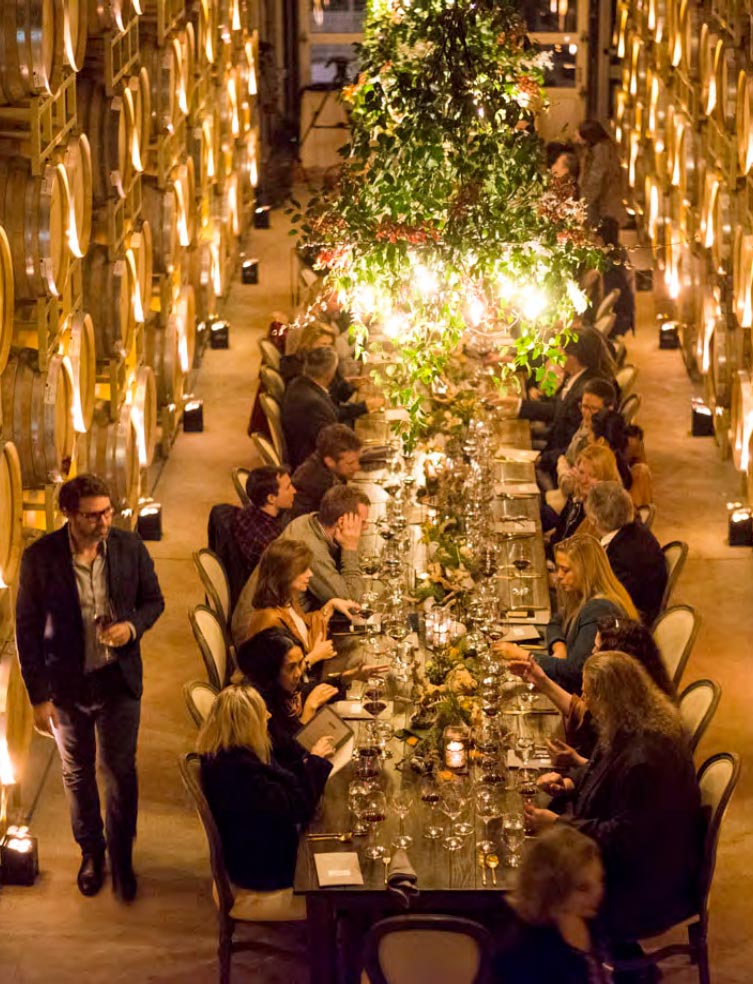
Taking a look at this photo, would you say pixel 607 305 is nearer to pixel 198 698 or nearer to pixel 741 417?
pixel 741 417

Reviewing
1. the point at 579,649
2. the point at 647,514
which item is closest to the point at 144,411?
the point at 647,514

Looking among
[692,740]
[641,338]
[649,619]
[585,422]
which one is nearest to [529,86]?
[585,422]

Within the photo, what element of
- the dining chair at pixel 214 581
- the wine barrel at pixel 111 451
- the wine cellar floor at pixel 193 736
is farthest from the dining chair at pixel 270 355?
the dining chair at pixel 214 581

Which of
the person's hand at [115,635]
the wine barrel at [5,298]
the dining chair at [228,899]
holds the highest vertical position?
the wine barrel at [5,298]

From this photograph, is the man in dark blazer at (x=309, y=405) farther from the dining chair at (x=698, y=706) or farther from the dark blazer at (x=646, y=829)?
the dark blazer at (x=646, y=829)

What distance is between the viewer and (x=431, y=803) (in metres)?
6.16

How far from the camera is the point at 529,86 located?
8.99m

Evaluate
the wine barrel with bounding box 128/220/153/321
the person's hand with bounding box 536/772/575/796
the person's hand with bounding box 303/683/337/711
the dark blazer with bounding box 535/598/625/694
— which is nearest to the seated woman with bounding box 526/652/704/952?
the person's hand with bounding box 536/772/575/796

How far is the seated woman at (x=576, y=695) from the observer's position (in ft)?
21.0

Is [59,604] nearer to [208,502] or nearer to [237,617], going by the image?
[237,617]

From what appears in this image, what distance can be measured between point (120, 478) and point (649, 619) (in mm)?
2738

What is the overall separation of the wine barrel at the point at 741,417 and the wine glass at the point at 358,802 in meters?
4.34

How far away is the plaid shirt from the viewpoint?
323 inches

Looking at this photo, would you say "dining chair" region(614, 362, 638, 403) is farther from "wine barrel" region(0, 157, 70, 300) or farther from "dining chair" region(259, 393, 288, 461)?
"wine barrel" region(0, 157, 70, 300)
